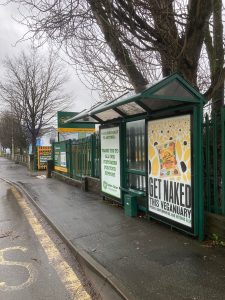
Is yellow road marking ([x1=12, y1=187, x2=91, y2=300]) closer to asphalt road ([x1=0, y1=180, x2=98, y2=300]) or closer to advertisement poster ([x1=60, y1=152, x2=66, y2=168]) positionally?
asphalt road ([x1=0, y1=180, x2=98, y2=300])

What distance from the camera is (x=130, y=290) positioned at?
139 inches

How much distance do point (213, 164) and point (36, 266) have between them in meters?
3.15

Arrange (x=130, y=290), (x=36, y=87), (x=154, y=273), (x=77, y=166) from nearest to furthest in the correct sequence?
(x=130, y=290) → (x=154, y=273) → (x=77, y=166) → (x=36, y=87)

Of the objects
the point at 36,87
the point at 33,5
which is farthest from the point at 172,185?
the point at 36,87

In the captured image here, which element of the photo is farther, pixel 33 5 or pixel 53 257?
pixel 33 5

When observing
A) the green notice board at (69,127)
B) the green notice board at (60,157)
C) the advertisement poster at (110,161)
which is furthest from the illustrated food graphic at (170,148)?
the green notice board at (69,127)

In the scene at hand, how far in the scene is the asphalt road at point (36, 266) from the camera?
151 inches

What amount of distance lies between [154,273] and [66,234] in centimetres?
236

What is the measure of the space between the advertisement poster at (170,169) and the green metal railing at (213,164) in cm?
34

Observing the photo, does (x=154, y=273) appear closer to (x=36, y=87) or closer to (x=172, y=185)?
(x=172, y=185)

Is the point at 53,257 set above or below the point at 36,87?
below

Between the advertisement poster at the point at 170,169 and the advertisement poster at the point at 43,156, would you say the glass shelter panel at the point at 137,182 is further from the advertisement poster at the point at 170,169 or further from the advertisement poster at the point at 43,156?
the advertisement poster at the point at 43,156

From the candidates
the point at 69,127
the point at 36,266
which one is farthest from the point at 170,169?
the point at 69,127

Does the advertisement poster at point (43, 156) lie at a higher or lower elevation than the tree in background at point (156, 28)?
lower
